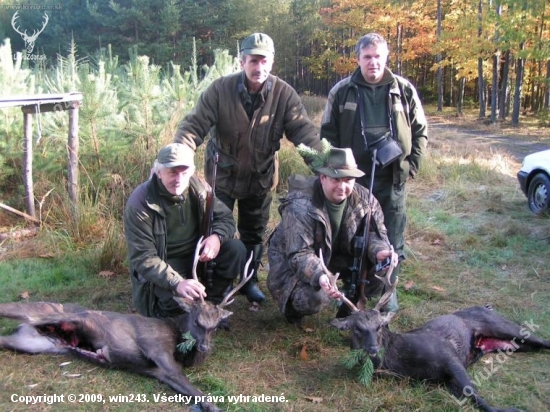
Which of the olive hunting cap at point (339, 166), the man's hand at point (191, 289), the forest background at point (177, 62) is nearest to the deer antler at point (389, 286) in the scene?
the olive hunting cap at point (339, 166)

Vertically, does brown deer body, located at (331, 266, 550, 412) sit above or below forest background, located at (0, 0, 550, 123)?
below

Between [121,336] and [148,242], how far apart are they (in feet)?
2.45

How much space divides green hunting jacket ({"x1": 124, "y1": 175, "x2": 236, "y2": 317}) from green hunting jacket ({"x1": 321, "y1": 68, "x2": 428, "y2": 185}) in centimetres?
144

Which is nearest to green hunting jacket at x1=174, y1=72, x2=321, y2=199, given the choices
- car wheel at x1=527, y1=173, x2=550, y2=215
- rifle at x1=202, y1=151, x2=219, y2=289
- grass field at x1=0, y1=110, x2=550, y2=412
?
rifle at x1=202, y1=151, x2=219, y2=289

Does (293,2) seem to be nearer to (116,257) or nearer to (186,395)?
(116,257)

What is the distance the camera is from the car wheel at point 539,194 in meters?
7.82

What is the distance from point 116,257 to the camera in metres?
5.85

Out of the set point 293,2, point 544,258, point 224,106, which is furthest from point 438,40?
point 224,106

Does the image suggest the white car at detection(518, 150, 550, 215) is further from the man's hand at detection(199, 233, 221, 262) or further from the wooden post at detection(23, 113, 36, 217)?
the wooden post at detection(23, 113, 36, 217)

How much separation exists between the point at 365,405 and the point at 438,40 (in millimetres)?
23485

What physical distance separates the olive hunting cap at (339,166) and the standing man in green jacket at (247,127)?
2.49 feet

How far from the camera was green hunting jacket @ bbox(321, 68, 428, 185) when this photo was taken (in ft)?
16.1

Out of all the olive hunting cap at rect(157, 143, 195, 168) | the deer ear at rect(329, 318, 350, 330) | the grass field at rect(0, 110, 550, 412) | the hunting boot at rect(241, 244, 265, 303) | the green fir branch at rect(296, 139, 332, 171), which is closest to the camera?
the grass field at rect(0, 110, 550, 412)

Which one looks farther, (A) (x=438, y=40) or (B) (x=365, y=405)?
(A) (x=438, y=40)
